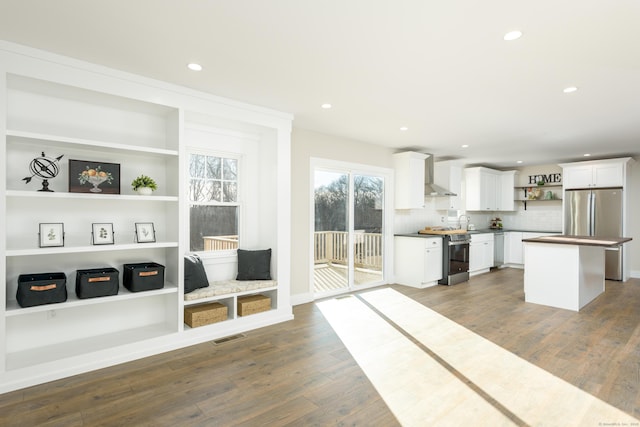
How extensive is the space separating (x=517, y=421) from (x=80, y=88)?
13.3 ft

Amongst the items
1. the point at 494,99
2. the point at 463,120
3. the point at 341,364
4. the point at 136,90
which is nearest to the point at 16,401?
the point at 341,364

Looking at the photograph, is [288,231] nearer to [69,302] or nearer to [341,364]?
[341,364]

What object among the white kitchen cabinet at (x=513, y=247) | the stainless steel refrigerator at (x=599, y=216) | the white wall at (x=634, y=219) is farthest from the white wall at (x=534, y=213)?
the white wall at (x=634, y=219)

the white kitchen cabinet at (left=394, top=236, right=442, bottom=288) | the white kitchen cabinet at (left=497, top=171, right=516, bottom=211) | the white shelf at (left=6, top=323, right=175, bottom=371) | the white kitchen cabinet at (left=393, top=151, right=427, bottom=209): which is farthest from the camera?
the white kitchen cabinet at (left=497, top=171, right=516, bottom=211)

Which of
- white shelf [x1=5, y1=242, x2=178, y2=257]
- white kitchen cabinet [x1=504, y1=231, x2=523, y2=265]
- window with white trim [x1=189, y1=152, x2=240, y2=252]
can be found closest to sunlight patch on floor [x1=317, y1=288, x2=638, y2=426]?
window with white trim [x1=189, y1=152, x2=240, y2=252]

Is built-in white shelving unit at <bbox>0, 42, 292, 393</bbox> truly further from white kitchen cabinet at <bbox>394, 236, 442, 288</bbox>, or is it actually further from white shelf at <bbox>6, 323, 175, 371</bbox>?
white kitchen cabinet at <bbox>394, 236, 442, 288</bbox>

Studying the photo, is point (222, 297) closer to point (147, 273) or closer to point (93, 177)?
point (147, 273)

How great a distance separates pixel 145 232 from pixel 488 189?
759cm

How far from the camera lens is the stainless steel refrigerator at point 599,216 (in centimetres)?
679

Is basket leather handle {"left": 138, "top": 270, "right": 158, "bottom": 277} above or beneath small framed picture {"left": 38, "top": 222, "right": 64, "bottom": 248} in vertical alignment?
beneath

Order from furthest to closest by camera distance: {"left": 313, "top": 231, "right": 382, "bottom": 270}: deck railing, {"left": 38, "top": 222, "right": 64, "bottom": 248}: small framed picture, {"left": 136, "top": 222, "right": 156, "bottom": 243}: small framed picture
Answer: {"left": 313, "top": 231, "right": 382, "bottom": 270}: deck railing < {"left": 136, "top": 222, "right": 156, "bottom": 243}: small framed picture < {"left": 38, "top": 222, "right": 64, "bottom": 248}: small framed picture

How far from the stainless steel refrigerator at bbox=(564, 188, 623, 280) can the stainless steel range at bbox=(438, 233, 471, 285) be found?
2.38 m

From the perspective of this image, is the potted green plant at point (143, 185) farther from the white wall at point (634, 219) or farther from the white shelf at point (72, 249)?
the white wall at point (634, 219)

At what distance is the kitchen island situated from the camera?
470 centimetres
